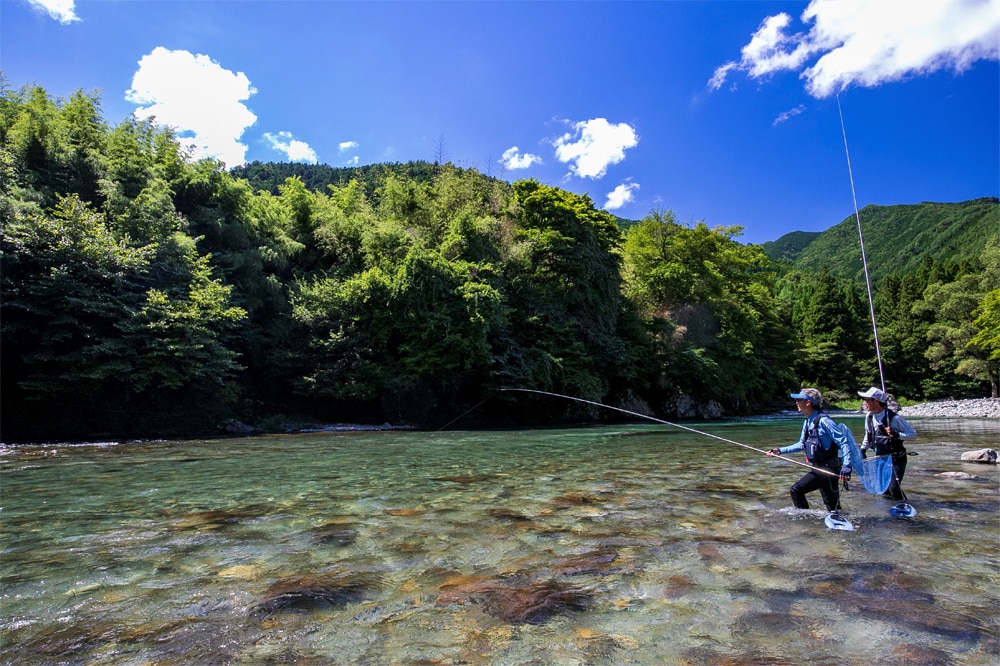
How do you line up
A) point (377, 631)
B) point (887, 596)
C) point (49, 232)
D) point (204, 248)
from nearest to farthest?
1. point (377, 631)
2. point (887, 596)
3. point (49, 232)
4. point (204, 248)

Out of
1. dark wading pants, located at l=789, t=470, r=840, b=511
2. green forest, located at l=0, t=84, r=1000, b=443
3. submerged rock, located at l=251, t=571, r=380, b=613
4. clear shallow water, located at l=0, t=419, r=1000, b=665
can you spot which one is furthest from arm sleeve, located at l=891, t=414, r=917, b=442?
green forest, located at l=0, t=84, r=1000, b=443

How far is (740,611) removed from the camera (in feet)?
10.9

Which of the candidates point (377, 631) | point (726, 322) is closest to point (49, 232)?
point (377, 631)

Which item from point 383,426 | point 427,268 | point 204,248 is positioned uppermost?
point 204,248

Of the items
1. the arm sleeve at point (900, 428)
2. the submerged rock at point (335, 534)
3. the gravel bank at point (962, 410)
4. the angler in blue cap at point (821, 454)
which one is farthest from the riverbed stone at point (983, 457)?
the gravel bank at point (962, 410)

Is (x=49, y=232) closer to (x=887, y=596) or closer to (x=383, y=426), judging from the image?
(x=383, y=426)

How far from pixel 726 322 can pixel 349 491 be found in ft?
117

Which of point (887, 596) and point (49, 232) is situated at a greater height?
point (49, 232)

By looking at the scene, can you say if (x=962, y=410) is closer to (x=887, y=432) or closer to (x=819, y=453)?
(x=887, y=432)

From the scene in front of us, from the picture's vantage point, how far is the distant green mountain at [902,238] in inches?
3482

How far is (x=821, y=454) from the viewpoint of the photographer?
577 centimetres

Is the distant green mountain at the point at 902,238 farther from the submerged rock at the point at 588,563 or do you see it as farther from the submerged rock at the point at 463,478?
the submerged rock at the point at 588,563

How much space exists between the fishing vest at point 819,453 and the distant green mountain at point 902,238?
90.1 metres

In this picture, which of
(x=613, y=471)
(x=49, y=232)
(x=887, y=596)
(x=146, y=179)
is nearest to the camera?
(x=887, y=596)
